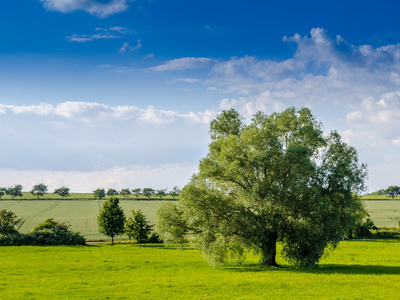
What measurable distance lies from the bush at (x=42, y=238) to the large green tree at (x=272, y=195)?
164ft

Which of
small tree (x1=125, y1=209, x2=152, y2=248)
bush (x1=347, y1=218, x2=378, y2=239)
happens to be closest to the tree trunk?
small tree (x1=125, y1=209, x2=152, y2=248)

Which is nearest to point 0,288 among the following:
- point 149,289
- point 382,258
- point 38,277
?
point 38,277

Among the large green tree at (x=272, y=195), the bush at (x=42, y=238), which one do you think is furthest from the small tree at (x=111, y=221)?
the large green tree at (x=272, y=195)

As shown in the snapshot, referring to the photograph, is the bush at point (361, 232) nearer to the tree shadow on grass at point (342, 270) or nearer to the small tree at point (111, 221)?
the tree shadow on grass at point (342, 270)

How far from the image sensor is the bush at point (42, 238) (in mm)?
80312

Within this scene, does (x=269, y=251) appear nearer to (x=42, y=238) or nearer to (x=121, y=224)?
(x=121, y=224)

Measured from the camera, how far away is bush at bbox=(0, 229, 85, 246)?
80.3 meters

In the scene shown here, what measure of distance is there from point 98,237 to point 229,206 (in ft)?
241

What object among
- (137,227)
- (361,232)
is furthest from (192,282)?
(361,232)

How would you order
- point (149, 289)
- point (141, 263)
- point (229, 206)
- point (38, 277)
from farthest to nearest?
point (141, 263) → point (229, 206) → point (38, 277) → point (149, 289)

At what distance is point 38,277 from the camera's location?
36.5 metres

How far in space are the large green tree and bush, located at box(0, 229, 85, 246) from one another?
50.0 meters

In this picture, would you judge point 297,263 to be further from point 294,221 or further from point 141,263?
point 141,263

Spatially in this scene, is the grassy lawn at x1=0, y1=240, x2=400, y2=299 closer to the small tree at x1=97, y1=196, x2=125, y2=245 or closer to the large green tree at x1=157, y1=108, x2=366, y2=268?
the large green tree at x1=157, y1=108, x2=366, y2=268
